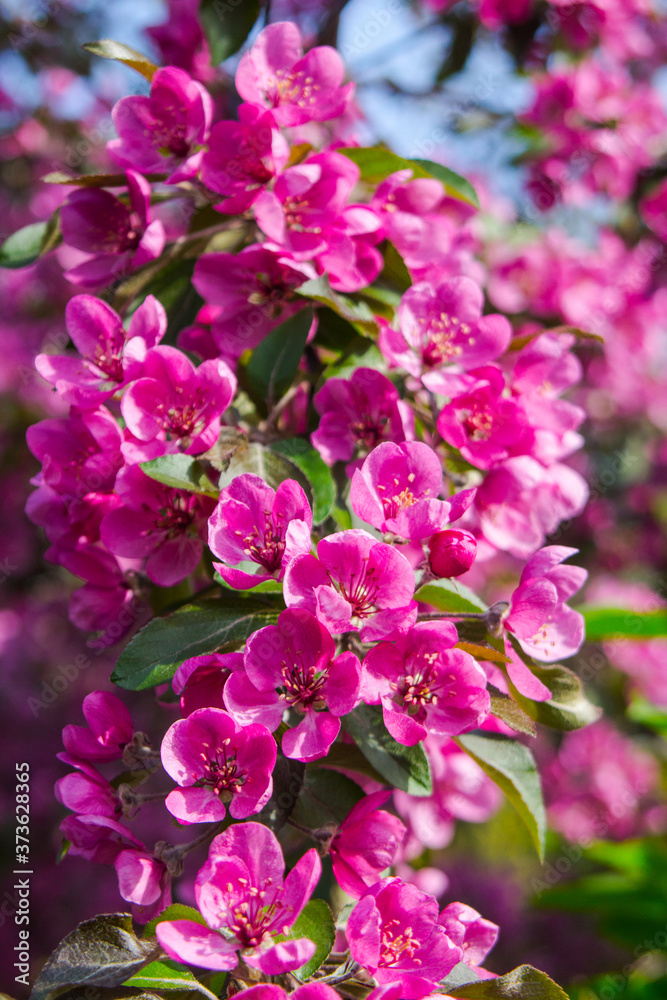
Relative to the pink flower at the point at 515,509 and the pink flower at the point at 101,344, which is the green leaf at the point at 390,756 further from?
the pink flower at the point at 101,344

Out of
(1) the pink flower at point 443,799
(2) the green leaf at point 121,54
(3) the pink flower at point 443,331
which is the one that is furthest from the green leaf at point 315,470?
(2) the green leaf at point 121,54

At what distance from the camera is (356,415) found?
1219 millimetres

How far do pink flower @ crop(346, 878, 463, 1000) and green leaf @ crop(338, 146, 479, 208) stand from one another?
1170 millimetres

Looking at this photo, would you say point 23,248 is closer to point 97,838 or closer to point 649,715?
point 97,838

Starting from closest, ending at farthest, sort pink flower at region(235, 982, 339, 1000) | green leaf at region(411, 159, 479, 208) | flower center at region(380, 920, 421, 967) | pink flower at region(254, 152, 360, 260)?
pink flower at region(235, 982, 339, 1000) → flower center at region(380, 920, 421, 967) → pink flower at region(254, 152, 360, 260) → green leaf at region(411, 159, 479, 208)

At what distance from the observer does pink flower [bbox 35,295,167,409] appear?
115 cm

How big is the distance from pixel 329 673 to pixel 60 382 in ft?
1.97

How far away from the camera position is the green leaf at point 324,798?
1047mm

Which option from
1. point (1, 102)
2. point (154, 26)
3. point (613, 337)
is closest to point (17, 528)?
point (1, 102)

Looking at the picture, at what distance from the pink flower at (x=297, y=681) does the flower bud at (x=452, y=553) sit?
0.60ft

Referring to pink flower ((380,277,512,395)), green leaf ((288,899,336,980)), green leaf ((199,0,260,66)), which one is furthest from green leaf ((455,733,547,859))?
green leaf ((199,0,260,66))

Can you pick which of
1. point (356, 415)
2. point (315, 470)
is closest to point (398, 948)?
point (315, 470)

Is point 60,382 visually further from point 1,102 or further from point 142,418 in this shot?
point 1,102

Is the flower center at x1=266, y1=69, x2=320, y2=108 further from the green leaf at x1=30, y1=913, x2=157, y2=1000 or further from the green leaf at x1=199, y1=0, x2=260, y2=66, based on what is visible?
the green leaf at x1=30, y1=913, x2=157, y2=1000
